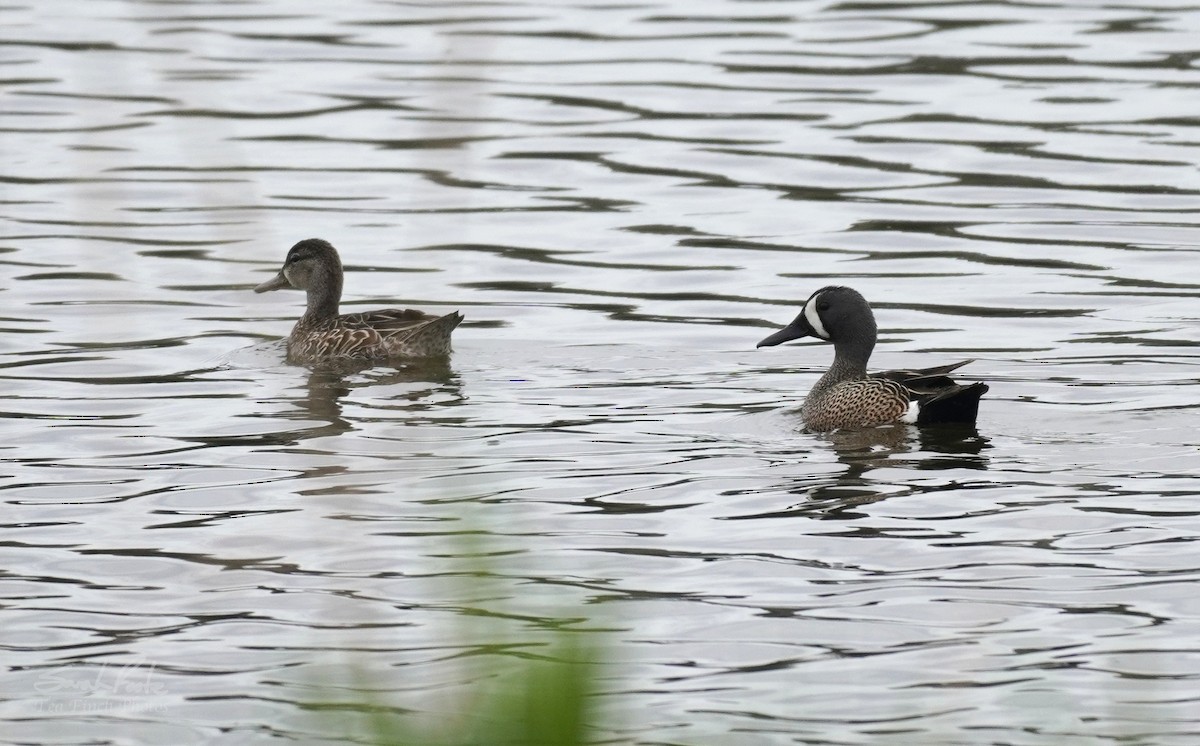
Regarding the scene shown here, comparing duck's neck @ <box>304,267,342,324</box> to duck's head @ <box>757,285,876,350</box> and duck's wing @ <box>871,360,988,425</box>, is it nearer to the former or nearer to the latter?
duck's head @ <box>757,285,876,350</box>

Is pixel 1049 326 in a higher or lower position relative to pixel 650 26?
lower

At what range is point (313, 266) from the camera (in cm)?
1326

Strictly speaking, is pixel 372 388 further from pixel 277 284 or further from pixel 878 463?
pixel 878 463

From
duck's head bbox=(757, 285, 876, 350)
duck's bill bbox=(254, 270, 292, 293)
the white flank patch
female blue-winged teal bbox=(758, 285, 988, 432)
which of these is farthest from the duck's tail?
duck's bill bbox=(254, 270, 292, 293)

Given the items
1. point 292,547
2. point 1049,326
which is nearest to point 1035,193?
point 1049,326

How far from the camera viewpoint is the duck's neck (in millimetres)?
13188

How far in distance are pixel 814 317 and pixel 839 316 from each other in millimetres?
129

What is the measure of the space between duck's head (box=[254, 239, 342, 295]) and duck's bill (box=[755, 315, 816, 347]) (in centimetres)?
304

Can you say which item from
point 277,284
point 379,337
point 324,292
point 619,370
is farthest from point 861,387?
point 277,284

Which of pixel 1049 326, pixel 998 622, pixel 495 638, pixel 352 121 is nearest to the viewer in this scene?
pixel 495 638

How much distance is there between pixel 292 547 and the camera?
8.35m

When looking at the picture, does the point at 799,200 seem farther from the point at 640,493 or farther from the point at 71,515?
the point at 71,515

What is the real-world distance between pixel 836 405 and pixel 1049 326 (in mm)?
2661

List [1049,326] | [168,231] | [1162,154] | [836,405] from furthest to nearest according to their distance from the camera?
[1162,154] < [168,231] < [1049,326] < [836,405]
